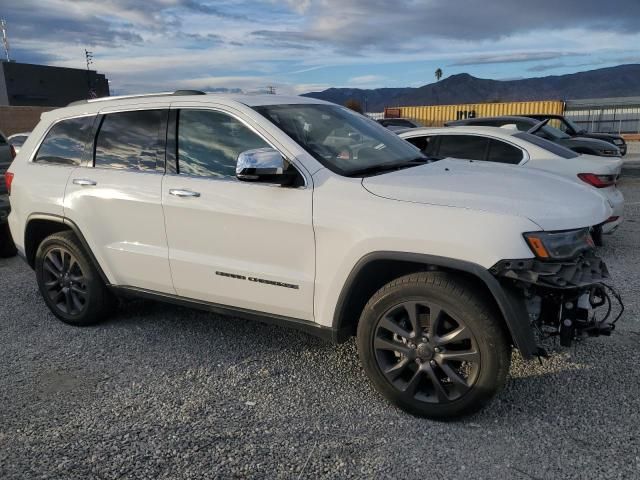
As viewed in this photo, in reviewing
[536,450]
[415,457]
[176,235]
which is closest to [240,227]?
[176,235]

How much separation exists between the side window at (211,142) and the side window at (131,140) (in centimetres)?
22

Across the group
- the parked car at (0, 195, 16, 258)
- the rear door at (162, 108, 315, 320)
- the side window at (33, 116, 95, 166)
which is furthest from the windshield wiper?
the parked car at (0, 195, 16, 258)

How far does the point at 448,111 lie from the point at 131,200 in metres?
42.4

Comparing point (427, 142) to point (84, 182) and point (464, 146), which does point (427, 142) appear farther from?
point (84, 182)

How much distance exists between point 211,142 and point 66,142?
1545 mm

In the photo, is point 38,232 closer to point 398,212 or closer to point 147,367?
point 147,367

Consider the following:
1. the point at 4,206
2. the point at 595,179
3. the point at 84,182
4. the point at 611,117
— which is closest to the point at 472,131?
the point at 595,179

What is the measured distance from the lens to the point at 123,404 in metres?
3.35

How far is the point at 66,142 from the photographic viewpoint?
451cm

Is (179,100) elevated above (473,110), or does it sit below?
above

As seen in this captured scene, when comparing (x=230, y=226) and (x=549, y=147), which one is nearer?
(x=230, y=226)

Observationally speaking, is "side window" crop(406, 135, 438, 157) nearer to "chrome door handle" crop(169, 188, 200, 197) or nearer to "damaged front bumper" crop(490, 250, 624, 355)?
"chrome door handle" crop(169, 188, 200, 197)

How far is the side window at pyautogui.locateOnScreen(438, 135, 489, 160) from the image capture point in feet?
22.4

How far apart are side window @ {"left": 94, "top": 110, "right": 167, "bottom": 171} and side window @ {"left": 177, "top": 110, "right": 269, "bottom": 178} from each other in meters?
0.22
